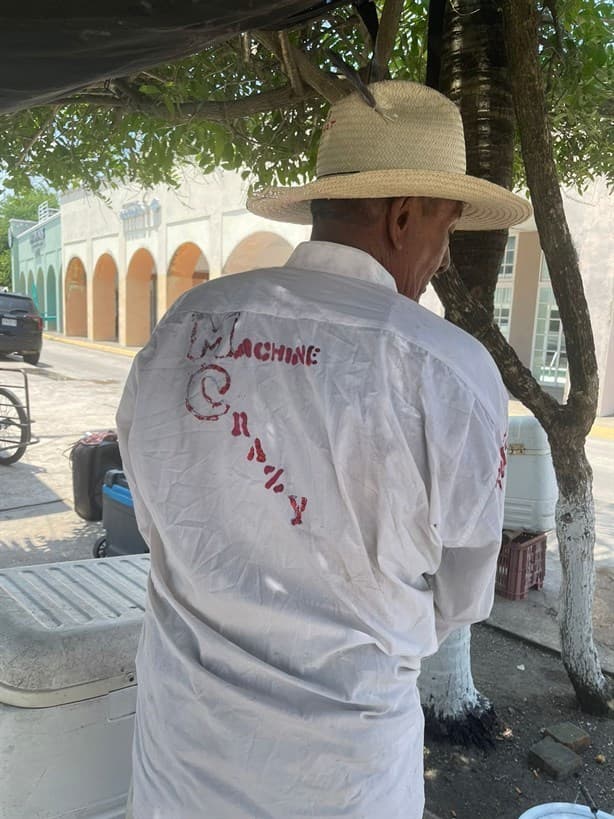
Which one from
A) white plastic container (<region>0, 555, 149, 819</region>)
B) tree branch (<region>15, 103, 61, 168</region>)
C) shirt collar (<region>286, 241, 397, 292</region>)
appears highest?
tree branch (<region>15, 103, 61, 168</region>)

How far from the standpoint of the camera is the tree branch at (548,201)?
7.53 ft

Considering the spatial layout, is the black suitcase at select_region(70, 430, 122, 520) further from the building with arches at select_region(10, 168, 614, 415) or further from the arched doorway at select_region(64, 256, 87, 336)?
the arched doorway at select_region(64, 256, 87, 336)

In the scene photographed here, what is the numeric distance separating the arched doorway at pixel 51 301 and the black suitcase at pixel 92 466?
104ft

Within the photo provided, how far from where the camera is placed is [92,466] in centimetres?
508

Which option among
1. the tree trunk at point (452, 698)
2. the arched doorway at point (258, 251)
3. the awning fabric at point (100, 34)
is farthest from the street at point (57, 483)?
the arched doorway at point (258, 251)

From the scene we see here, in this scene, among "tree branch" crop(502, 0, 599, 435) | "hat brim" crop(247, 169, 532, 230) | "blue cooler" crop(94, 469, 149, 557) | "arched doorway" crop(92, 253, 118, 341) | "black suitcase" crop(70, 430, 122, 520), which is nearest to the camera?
"hat brim" crop(247, 169, 532, 230)

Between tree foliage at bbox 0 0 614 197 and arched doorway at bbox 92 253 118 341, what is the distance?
78.5 feet

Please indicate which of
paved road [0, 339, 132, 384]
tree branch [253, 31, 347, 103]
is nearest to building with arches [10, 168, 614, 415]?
tree branch [253, 31, 347, 103]

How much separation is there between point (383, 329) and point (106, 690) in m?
1.20

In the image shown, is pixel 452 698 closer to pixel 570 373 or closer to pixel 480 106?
pixel 570 373

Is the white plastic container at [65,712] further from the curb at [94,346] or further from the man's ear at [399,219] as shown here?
the curb at [94,346]

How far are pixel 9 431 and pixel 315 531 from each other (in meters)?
8.00

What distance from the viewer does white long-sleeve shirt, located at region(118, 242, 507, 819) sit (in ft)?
3.46

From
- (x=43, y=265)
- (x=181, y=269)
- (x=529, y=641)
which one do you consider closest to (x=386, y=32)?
(x=529, y=641)
